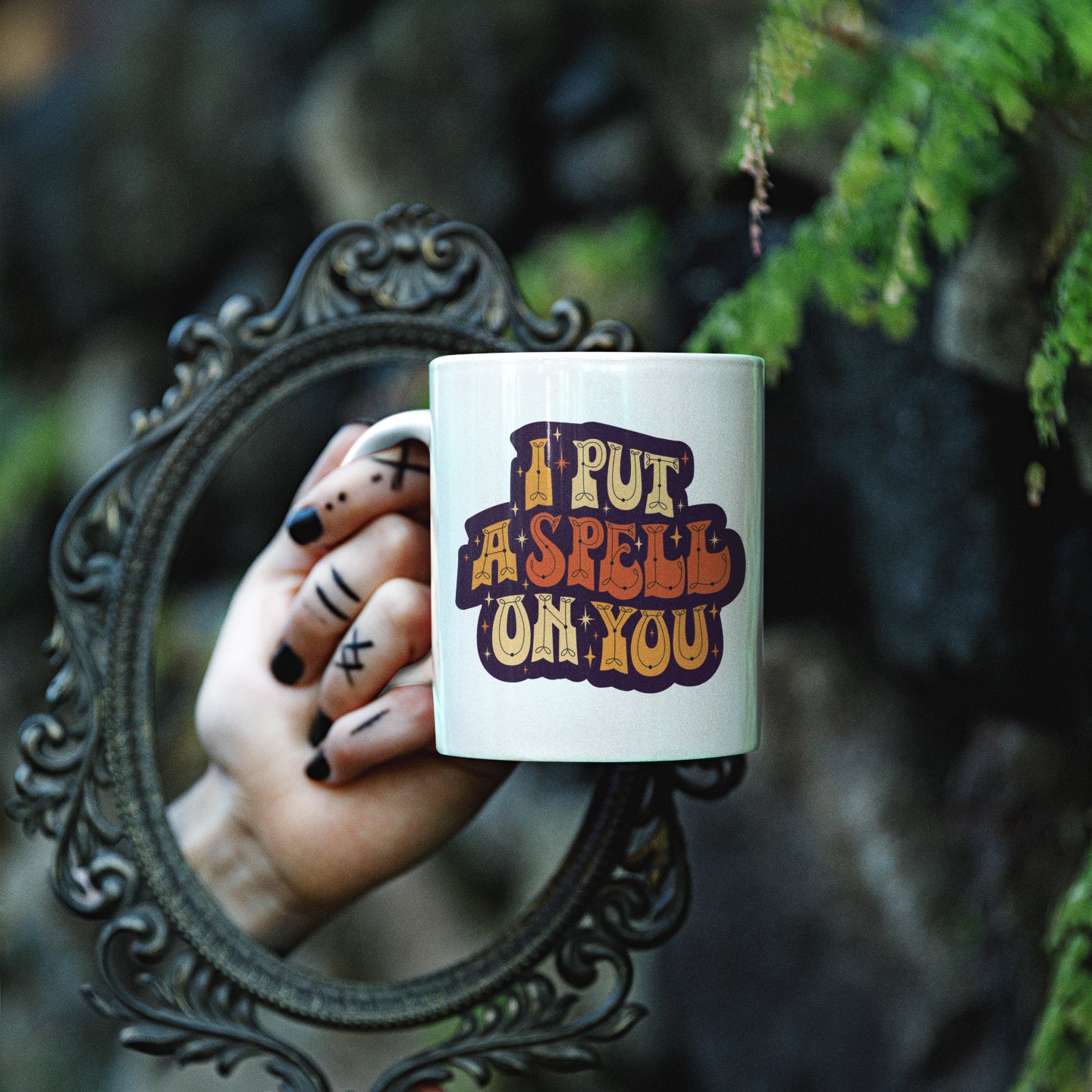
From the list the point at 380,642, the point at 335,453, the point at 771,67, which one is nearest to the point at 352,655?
the point at 380,642

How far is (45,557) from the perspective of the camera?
1.36 m

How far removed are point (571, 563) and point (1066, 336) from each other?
0.25 meters

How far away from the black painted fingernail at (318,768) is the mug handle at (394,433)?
0.15m

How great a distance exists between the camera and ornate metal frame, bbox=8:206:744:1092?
58 cm

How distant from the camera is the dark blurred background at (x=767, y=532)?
764 mm

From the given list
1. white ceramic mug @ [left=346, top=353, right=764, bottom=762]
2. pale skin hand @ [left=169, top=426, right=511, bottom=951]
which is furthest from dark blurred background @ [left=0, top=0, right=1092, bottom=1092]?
white ceramic mug @ [left=346, top=353, right=764, bottom=762]

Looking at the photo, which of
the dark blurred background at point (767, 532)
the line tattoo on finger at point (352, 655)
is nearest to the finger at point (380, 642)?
the line tattoo on finger at point (352, 655)

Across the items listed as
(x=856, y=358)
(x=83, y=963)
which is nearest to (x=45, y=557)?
(x=83, y=963)

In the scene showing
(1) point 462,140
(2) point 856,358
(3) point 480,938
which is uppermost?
(1) point 462,140

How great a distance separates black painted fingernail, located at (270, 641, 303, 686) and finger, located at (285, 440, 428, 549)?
0.19 feet

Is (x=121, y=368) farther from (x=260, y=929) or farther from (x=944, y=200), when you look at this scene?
(x=944, y=200)

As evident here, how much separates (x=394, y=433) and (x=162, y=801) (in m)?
0.24

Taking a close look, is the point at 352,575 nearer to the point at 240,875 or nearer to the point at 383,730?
the point at 383,730

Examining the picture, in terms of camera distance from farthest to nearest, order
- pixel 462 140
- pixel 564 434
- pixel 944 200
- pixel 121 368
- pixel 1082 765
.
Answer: pixel 121 368
pixel 462 140
pixel 1082 765
pixel 944 200
pixel 564 434
